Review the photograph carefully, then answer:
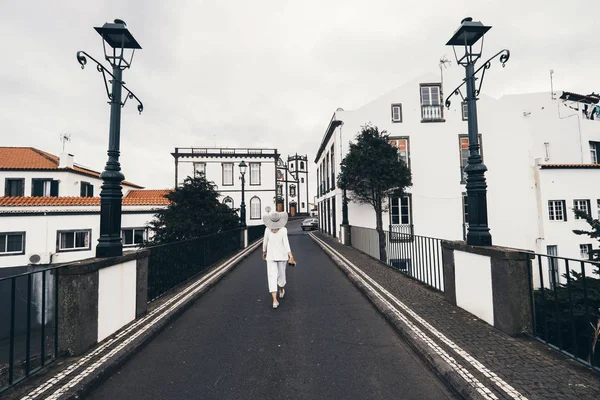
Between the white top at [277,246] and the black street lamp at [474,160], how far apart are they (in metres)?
3.15

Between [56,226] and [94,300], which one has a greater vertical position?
[56,226]

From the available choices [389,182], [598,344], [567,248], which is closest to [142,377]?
[598,344]

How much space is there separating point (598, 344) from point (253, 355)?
5.39 meters

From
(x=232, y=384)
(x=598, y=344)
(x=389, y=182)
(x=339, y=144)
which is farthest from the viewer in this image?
(x=339, y=144)

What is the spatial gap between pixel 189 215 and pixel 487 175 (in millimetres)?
17422

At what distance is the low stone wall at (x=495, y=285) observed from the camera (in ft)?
11.5

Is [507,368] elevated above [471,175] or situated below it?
below

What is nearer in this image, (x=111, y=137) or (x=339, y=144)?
(x=111, y=137)

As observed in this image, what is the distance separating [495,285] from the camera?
3.74 m

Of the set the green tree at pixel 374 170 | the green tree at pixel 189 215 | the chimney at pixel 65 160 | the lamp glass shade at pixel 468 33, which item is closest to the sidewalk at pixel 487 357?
the lamp glass shade at pixel 468 33

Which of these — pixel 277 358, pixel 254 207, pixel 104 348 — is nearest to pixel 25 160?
pixel 254 207

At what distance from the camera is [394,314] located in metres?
4.40

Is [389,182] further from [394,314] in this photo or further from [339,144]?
[394,314]

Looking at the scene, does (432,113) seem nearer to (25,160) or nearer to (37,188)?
(37,188)
